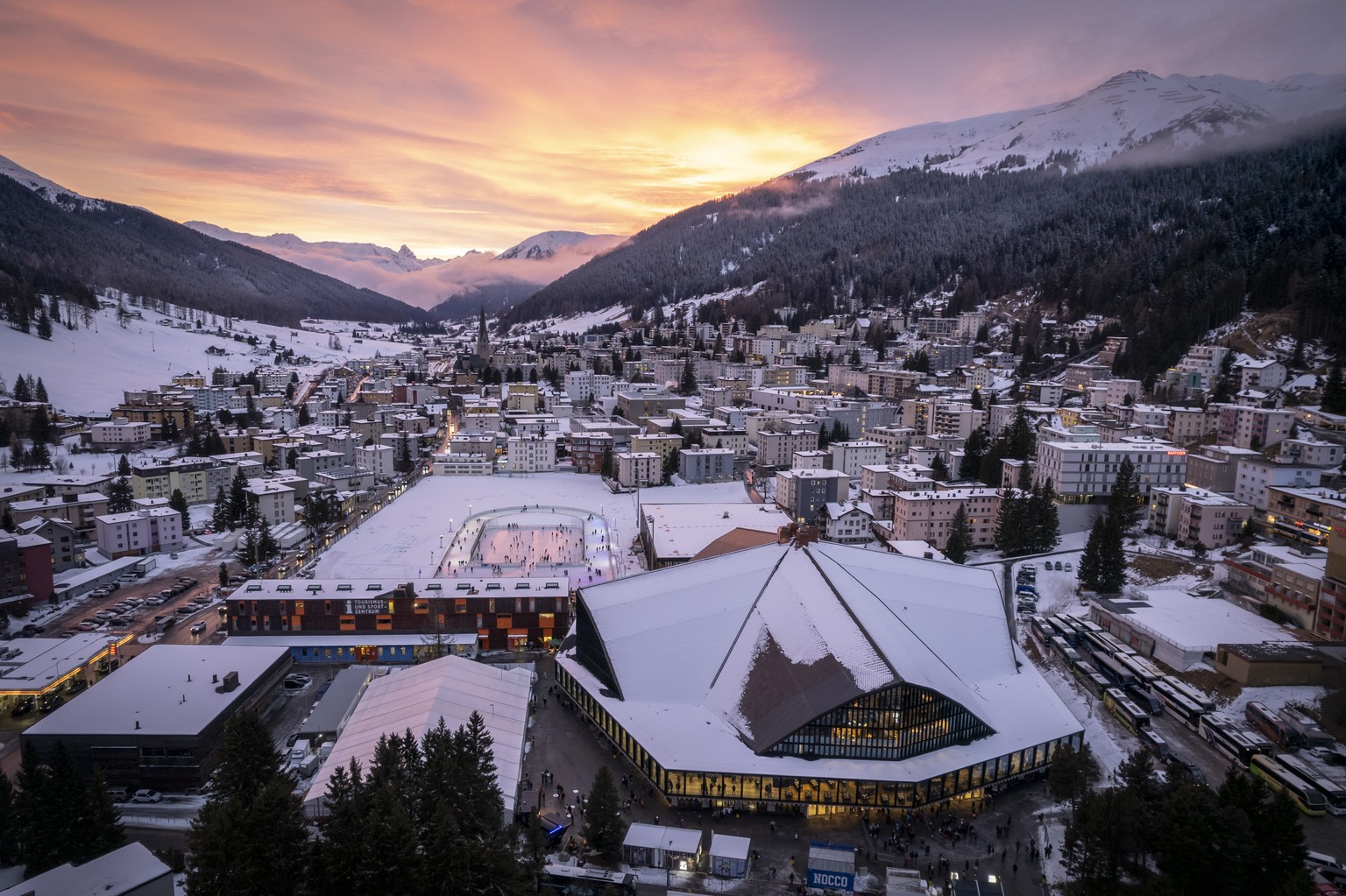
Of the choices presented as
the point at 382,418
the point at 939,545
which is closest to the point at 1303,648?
the point at 939,545

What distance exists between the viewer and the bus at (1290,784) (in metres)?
15.7

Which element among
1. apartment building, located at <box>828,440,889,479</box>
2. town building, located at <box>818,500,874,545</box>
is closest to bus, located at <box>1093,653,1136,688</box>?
town building, located at <box>818,500,874,545</box>

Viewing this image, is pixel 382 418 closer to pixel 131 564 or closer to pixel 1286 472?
pixel 131 564

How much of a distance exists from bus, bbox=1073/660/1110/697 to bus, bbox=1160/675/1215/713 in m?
1.49

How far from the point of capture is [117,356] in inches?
3292

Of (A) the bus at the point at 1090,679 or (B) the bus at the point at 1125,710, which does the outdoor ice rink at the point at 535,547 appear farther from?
(B) the bus at the point at 1125,710

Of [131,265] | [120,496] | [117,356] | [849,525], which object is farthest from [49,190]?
[849,525]

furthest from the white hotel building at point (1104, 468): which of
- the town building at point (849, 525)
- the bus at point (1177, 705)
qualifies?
the bus at point (1177, 705)

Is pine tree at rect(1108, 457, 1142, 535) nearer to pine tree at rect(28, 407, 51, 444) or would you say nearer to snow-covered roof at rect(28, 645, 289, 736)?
snow-covered roof at rect(28, 645, 289, 736)

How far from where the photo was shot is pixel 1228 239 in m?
61.2

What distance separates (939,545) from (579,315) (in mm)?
119365

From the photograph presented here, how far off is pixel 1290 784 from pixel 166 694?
2507 cm

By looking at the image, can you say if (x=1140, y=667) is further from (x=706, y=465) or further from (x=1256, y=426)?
(x=706, y=465)

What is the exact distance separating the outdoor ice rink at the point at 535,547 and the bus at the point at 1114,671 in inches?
659
